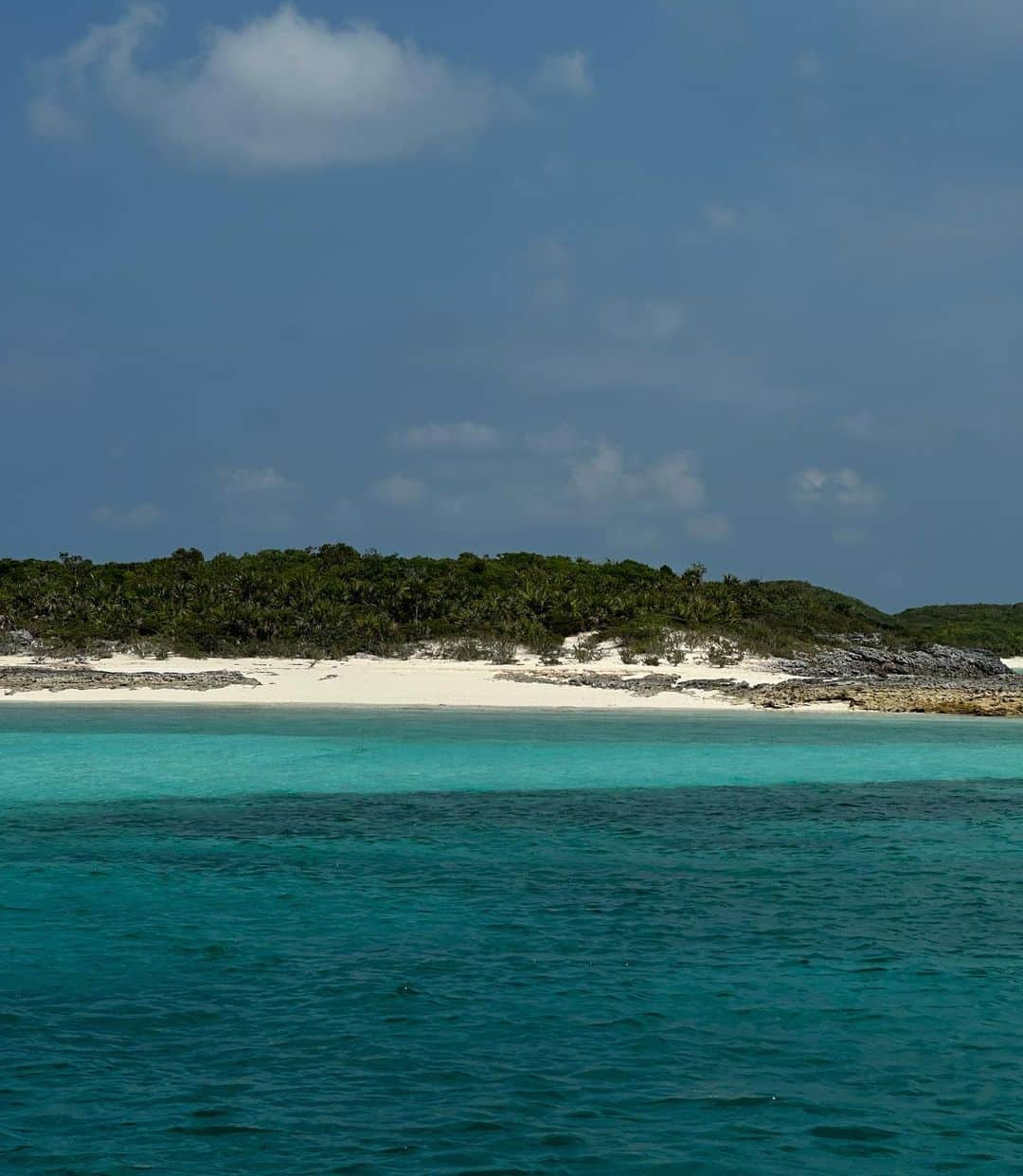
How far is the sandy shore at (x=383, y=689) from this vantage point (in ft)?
138

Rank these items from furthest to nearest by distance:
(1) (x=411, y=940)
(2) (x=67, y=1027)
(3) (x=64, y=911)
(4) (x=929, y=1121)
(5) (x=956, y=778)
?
1. (5) (x=956, y=778)
2. (3) (x=64, y=911)
3. (1) (x=411, y=940)
4. (2) (x=67, y=1027)
5. (4) (x=929, y=1121)

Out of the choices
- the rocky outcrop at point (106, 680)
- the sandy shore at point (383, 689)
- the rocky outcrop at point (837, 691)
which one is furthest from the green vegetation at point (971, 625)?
the rocky outcrop at point (106, 680)

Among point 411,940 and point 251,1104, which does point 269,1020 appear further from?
point 411,940

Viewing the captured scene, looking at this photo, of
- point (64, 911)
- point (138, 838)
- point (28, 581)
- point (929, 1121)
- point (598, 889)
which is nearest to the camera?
point (929, 1121)

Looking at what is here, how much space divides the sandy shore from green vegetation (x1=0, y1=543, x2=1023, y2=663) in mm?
2494

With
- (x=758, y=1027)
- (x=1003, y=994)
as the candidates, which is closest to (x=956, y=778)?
(x=1003, y=994)

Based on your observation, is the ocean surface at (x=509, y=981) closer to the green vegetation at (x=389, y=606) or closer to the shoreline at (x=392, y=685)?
the shoreline at (x=392, y=685)

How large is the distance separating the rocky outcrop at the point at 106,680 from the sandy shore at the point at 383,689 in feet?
2.04

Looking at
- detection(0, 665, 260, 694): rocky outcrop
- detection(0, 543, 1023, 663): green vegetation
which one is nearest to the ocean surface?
detection(0, 665, 260, 694): rocky outcrop

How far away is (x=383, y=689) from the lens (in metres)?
45.1

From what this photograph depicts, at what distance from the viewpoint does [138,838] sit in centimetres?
1697

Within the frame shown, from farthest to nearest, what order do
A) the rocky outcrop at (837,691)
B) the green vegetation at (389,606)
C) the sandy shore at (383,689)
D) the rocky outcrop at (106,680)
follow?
the green vegetation at (389,606)
the rocky outcrop at (106,680)
the sandy shore at (383,689)
the rocky outcrop at (837,691)

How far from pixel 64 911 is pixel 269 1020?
4.43 m

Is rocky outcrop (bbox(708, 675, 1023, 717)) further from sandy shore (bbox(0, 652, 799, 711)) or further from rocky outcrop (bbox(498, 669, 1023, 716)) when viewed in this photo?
sandy shore (bbox(0, 652, 799, 711))
